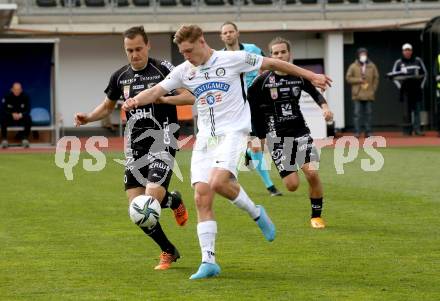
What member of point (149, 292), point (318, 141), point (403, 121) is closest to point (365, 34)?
point (403, 121)

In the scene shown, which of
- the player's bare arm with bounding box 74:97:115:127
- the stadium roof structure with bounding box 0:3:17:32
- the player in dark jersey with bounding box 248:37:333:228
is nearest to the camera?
the player's bare arm with bounding box 74:97:115:127

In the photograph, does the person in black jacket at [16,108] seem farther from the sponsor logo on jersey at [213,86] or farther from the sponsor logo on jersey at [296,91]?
the sponsor logo on jersey at [213,86]

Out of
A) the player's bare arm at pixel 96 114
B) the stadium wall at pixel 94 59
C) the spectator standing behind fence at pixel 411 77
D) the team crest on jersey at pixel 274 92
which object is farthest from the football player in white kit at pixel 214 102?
the stadium wall at pixel 94 59

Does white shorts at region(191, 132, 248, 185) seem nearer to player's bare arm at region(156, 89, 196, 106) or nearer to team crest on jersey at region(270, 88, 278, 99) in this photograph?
player's bare arm at region(156, 89, 196, 106)

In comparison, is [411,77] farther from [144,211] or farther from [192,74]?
[144,211]

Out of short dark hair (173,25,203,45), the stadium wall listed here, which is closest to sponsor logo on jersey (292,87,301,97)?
short dark hair (173,25,203,45)

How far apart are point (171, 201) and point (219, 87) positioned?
1.64 metres

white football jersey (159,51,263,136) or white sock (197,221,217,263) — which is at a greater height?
white football jersey (159,51,263,136)

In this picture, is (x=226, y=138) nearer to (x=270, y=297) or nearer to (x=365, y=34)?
(x=270, y=297)

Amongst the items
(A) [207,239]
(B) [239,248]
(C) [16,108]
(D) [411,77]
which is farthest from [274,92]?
(D) [411,77]

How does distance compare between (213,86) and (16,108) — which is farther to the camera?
(16,108)

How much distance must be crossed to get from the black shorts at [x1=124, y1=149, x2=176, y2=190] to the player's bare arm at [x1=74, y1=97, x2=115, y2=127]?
422mm

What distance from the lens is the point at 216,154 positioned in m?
9.28

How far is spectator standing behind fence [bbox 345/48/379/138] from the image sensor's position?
103ft
